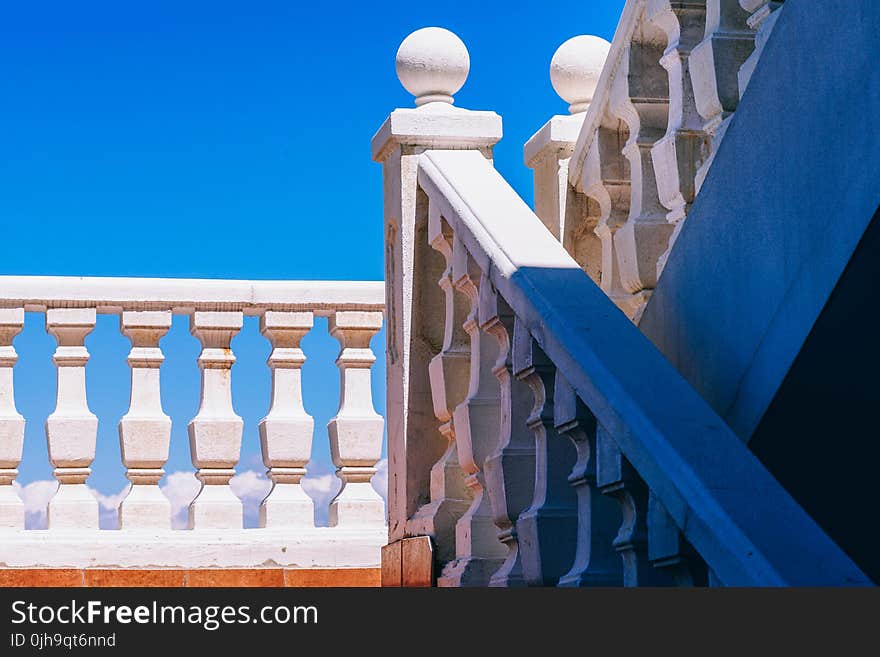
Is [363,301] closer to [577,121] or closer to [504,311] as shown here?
[577,121]

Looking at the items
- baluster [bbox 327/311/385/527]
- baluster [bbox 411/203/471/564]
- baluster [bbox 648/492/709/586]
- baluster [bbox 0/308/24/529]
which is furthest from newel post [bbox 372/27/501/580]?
baluster [bbox 648/492/709/586]

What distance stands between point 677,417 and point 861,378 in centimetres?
Answer: 51

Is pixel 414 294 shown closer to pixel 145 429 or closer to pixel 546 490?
pixel 546 490

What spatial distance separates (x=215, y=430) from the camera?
5465 mm

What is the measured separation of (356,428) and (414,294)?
1309 millimetres

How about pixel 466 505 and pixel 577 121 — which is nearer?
Result: pixel 466 505

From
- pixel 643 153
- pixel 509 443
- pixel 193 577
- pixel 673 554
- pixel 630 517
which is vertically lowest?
pixel 673 554

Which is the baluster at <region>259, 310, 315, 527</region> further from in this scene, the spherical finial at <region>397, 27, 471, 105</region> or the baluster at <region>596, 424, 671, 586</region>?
the baluster at <region>596, 424, 671, 586</region>

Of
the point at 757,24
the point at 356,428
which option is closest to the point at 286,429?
the point at 356,428

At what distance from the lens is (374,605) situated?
2.33m

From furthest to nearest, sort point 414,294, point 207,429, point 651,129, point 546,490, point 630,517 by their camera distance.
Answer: point 207,429 → point 414,294 → point 651,129 → point 546,490 → point 630,517

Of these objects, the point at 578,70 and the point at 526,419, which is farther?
the point at 578,70

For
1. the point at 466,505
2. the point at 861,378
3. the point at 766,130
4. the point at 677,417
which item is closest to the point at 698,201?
the point at 766,130

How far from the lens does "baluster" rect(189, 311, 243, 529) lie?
541cm
